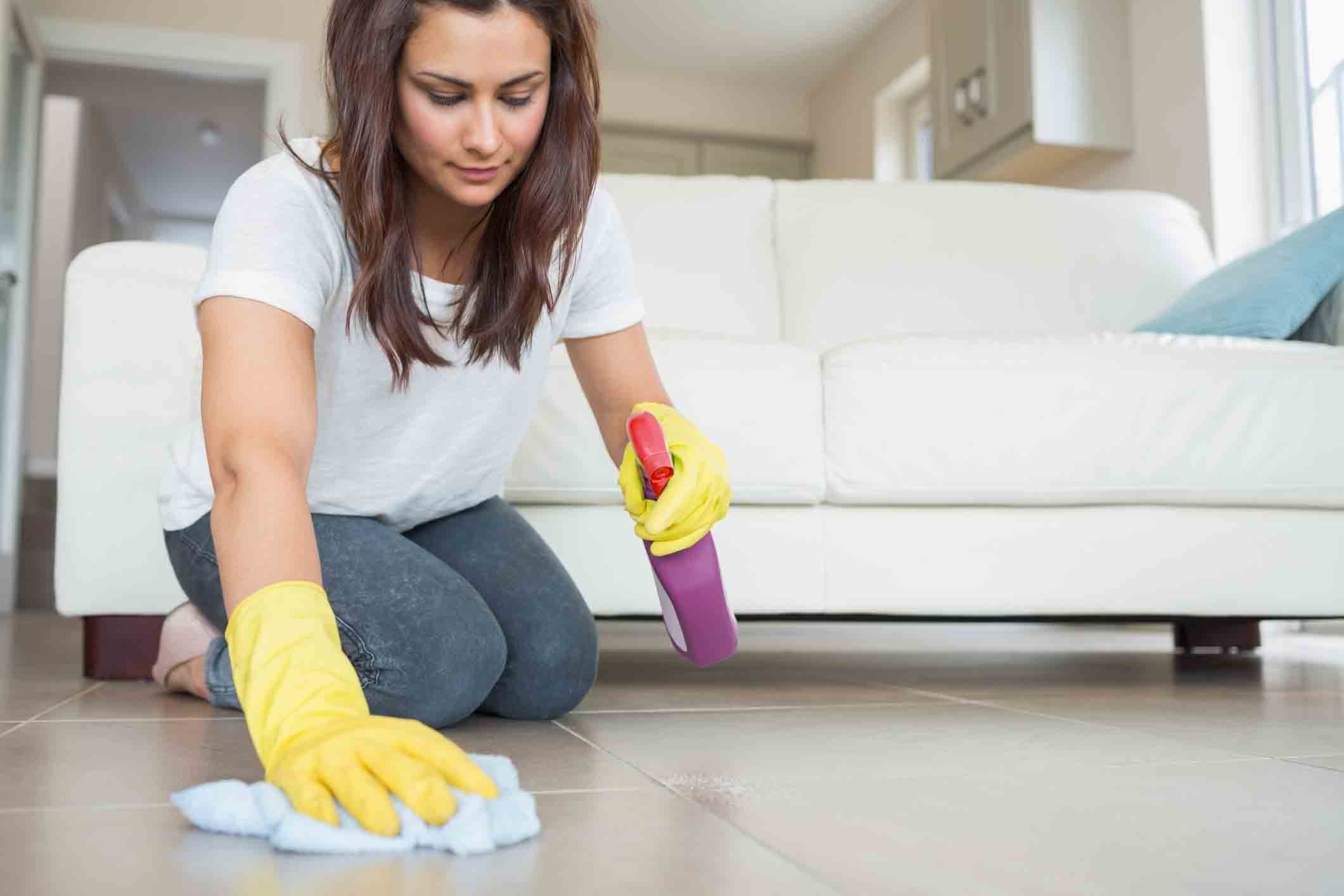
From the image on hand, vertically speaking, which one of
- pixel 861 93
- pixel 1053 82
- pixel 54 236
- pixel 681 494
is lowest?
pixel 681 494

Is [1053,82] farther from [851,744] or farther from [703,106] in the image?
[703,106]

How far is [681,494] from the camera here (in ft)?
3.31

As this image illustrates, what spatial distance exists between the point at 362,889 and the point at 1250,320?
159cm

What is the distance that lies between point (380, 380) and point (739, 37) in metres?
4.93

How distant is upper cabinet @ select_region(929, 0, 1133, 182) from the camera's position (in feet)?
10.6

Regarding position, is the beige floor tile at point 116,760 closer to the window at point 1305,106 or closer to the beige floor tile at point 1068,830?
the beige floor tile at point 1068,830

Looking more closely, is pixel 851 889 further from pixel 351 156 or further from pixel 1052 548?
pixel 1052 548

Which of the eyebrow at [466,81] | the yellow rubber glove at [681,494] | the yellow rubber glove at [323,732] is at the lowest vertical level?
the yellow rubber glove at [323,732]

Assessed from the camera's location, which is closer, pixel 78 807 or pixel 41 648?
pixel 78 807

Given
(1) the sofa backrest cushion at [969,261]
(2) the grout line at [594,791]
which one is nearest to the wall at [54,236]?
(1) the sofa backrest cushion at [969,261]

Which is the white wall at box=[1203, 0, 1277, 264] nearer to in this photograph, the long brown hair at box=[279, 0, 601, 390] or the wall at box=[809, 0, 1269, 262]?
the wall at box=[809, 0, 1269, 262]

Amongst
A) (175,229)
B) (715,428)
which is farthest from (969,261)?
(175,229)

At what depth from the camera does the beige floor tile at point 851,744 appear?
870mm

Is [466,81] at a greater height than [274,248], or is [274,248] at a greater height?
[466,81]
